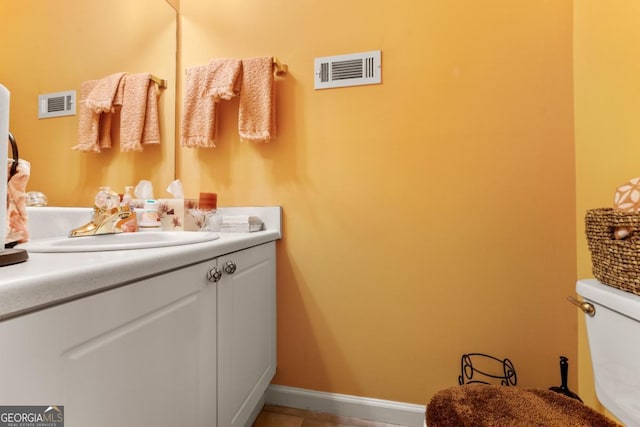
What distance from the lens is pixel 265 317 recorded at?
4.09 ft

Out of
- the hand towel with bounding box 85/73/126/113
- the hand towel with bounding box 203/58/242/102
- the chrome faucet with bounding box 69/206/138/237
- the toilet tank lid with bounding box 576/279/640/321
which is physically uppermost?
the hand towel with bounding box 203/58/242/102

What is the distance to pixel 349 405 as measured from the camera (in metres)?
1.29

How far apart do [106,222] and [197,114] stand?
25.6 inches

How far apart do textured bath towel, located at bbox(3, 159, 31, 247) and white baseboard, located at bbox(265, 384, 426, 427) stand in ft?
3.76

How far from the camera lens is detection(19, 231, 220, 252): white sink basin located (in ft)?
2.18

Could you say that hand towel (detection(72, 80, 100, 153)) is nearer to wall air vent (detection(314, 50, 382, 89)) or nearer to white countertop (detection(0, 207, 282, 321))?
white countertop (detection(0, 207, 282, 321))

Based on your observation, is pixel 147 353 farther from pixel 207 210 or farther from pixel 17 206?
pixel 207 210

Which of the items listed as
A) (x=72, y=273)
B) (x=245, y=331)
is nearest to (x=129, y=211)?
(x=245, y=331)

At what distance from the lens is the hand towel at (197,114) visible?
4.42ft

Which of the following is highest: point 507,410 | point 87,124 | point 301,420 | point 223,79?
point 223,79

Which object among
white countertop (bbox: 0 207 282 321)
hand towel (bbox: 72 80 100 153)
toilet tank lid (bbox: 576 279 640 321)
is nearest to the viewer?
white countertop (bbox: 0 207 282 321)

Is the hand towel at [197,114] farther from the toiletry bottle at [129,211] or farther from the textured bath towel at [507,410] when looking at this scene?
the textured bath towel at [507,410]

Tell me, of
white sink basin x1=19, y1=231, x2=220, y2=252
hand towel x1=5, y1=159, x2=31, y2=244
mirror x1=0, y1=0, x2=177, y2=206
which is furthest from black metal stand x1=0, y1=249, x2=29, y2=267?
mirror x1=0, y1=0, x2=177, y2=206

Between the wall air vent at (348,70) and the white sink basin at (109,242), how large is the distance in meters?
0.87
